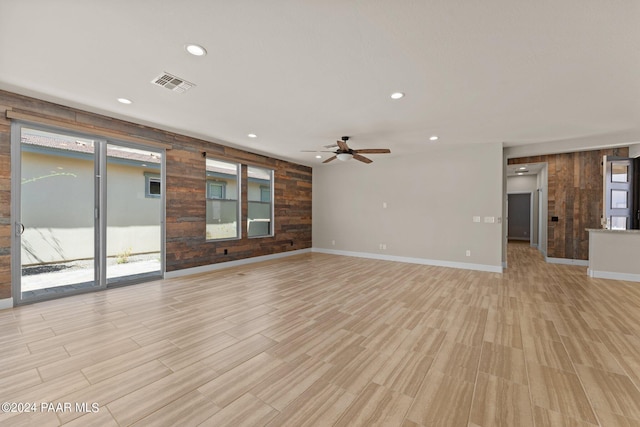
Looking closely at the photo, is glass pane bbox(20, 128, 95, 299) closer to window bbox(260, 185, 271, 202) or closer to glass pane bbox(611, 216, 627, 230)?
window bbox(260, 185, 271, 202)

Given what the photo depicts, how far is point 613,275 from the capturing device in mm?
4836

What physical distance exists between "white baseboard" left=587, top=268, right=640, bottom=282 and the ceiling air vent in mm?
7713

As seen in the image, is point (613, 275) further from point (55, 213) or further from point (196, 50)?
point (55, 213)

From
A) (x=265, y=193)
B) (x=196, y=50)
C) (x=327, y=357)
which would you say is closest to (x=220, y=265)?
(x=265, y=193)

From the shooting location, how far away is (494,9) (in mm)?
1829

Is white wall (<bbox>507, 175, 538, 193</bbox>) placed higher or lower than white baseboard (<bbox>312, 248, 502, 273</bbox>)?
higher

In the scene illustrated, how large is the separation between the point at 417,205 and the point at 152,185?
233 inches

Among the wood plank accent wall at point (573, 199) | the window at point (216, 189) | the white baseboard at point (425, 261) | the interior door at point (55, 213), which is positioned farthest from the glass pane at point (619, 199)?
the interior door at point (55, 213)

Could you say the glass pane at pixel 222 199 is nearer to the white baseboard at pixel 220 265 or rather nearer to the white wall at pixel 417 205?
the white baseboard at pixel 220 265

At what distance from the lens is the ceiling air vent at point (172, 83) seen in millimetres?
2805

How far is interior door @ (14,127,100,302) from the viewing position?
350 cm

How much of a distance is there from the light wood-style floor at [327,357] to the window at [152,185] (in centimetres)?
176

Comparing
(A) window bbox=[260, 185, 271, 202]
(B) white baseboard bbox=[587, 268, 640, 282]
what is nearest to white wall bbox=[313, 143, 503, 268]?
(B) white baseboard bbox=[587, 268, 640, 282]

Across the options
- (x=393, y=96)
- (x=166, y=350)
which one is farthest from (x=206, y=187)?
(x=393, y=96)
